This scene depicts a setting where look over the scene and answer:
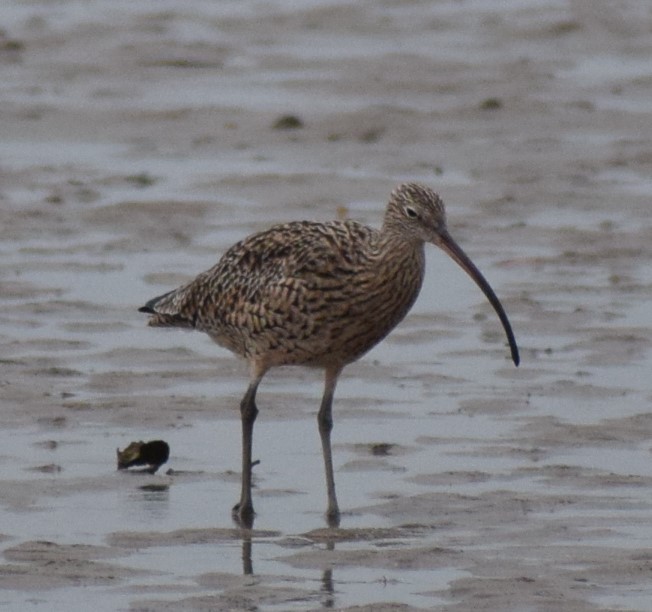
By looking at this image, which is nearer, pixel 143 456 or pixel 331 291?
pixel 331 291

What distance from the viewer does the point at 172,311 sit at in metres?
10.4

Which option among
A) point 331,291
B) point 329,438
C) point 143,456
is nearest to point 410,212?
point 331,291

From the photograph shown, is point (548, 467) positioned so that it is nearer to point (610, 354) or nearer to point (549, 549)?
point (549, 549)

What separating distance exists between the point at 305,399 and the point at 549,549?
254cm

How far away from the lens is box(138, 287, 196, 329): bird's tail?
10.3 meters

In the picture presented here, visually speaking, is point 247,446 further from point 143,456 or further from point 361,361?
point 361,361

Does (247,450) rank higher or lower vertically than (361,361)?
higher

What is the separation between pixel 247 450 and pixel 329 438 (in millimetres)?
335

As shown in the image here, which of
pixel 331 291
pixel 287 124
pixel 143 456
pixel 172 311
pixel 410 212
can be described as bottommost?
pixel 287 124

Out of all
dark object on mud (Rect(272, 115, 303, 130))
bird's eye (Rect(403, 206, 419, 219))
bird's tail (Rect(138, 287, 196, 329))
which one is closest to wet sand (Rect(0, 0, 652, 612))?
dark object on mud (Rect(272, 115, 303, 130))

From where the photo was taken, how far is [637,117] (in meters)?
18.0

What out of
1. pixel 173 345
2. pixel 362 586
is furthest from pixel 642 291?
pixel 362 586

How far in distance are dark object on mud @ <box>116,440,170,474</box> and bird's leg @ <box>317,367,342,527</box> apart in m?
0.67

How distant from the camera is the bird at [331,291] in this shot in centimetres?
936
